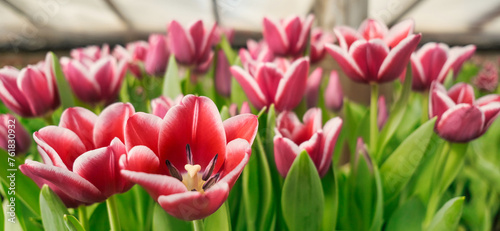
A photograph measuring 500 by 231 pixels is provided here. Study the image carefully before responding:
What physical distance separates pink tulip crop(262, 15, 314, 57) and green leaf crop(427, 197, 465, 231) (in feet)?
0.97

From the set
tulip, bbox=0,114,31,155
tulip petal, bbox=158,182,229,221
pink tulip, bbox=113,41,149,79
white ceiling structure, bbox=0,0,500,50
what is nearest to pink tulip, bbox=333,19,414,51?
tulip petal, bbox=158,182,229,221

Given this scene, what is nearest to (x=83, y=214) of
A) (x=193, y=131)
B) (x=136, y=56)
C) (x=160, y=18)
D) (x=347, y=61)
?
(x=193, y=131)

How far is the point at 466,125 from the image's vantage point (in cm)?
34

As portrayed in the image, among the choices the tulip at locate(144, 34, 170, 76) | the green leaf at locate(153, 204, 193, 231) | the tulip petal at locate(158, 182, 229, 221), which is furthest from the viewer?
the tulip at locate(144, 34, 170, 76)

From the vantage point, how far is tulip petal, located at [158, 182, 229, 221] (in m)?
0.19

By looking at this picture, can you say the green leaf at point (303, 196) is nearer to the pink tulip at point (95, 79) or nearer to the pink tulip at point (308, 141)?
the pink tulip at point (308, 141)

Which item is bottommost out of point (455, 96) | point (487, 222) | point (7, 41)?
point (487, 222)

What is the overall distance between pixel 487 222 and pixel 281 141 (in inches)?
21.2

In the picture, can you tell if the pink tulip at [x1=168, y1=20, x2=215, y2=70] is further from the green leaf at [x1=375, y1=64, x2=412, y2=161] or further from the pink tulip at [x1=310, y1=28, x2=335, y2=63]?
the green leaf at [x1=375, y1=64, x2=412, y2=161]

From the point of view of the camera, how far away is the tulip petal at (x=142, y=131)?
0.70 ft

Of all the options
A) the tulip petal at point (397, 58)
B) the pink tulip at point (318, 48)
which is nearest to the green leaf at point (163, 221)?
the tulip petal at point (397, 58)

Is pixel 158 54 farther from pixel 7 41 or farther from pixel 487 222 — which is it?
pixel 7 41

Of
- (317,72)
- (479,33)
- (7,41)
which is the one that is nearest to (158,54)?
(317,72)

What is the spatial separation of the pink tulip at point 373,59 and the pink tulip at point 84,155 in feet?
0.79
